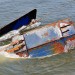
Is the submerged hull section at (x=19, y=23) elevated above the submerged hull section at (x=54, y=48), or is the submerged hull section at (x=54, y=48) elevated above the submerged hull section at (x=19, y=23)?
the submerged hull section at (x=19, y=23)

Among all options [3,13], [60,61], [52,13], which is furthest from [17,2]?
[60,61]

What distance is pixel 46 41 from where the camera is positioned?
1111 centimetres

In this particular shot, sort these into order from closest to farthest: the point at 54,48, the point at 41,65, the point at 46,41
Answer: the point at 41,65 < the point at 46,41 < the point at 54,48

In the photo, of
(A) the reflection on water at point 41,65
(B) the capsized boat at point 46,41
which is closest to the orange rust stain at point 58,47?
(B) the capsized boat at point 46,41

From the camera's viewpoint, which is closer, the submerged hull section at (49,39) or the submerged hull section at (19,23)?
the submerged hull section at (49,39)

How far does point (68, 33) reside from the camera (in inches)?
446

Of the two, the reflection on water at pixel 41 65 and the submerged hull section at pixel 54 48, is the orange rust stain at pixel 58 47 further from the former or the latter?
the reflection on water at pixel 41 65

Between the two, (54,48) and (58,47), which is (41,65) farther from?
(58,47)

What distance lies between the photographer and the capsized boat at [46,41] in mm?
11094

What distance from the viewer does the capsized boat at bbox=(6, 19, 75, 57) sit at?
36.4 ft

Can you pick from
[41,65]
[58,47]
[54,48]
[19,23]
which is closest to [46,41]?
[54,48]

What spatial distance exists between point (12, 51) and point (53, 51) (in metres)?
1.66

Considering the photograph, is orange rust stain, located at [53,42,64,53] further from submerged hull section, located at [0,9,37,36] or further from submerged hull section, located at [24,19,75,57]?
submerged hull section, located at [0,9,37,36]

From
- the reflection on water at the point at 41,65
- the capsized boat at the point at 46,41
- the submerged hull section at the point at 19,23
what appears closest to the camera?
the reflection on water at the point at 41,65
